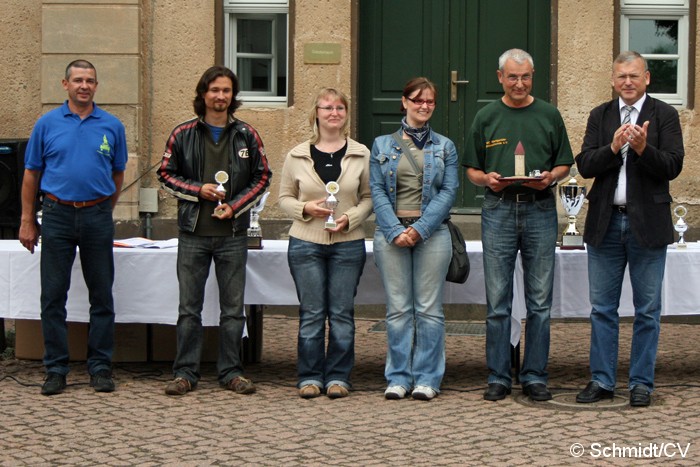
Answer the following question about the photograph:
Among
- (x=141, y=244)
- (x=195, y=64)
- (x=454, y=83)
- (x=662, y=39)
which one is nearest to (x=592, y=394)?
(x=141, y=244)

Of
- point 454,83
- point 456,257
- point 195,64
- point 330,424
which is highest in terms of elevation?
point 195,64

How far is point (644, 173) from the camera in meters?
6.74

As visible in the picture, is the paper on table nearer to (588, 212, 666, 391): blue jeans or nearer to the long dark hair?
the long dark hair

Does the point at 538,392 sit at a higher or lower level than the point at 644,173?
lower

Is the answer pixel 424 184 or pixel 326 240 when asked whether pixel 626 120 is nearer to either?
pixel 424 184

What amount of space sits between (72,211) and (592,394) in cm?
321

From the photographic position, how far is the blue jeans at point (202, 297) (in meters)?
7.27

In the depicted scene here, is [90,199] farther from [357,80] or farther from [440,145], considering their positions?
[357,80]

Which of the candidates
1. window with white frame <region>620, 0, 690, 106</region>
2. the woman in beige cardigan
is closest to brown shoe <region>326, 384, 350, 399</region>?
the woman in beige cardigan

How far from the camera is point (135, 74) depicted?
11.1 meters

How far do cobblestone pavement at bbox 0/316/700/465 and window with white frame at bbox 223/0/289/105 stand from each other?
162 inches

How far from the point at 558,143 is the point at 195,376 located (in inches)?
101

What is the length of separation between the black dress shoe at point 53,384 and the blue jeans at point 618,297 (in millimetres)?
3144

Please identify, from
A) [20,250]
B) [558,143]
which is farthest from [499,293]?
[20,250]
